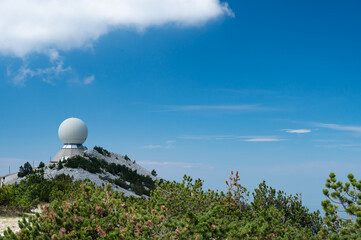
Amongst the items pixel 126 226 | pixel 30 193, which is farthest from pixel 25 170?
pixel 126 226

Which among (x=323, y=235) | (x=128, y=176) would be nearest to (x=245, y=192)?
(x=323, y=235)

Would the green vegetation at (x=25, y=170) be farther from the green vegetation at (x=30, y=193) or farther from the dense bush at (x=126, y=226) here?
the dense bush at (x=126, y=226)

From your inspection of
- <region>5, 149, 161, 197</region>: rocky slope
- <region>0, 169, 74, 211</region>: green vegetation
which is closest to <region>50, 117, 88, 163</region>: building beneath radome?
<region>5, 149, 161, 197</region>: rocky slope

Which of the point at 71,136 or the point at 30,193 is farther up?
the point at 71,136

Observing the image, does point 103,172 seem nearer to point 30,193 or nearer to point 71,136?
point 71,136

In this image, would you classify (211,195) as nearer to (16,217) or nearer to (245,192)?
(245,192)

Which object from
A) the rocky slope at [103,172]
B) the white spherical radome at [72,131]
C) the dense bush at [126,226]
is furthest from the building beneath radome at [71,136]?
the dense bush at [126,226]

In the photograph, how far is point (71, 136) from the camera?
1671 inches

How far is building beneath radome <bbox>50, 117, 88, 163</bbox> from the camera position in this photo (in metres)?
42.1

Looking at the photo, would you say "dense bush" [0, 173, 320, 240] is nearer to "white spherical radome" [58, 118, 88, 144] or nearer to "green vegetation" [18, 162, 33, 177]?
"green vegetation" [18, 162, 33, 177]

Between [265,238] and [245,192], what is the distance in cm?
459

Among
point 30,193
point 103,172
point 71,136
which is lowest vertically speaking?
point 30,193

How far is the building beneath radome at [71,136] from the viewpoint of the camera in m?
42.1

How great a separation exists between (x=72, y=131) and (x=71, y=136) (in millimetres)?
670
